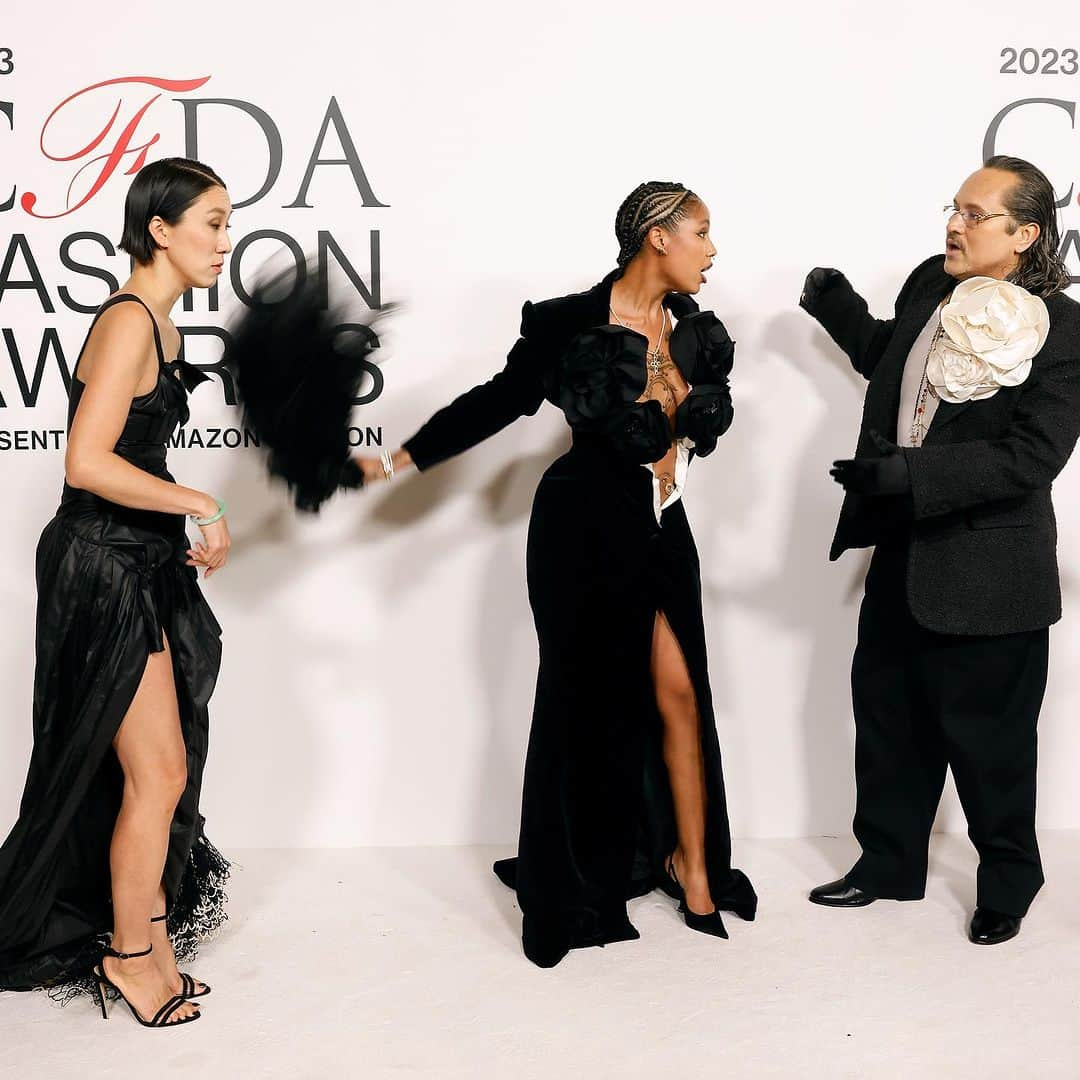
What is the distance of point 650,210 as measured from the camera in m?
3.02

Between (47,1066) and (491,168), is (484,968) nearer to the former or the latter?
(47,1066)

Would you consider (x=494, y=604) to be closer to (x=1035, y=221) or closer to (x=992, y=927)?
(x=992, y=927)

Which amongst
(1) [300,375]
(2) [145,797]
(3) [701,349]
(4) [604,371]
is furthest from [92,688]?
(3) [701,349]

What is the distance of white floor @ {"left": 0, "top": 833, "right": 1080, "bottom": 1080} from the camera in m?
2.72

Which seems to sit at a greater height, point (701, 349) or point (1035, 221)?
point (1035, 221)

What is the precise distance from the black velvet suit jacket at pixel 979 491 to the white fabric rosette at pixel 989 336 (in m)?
0.07

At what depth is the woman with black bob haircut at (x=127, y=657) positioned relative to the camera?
103 inches

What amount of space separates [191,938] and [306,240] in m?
1.82

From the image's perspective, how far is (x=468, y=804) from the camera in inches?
155

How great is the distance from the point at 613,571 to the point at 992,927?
127cm

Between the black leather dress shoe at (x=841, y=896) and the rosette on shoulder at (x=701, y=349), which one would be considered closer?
the rosette on shoulder at (x=701, y=349)

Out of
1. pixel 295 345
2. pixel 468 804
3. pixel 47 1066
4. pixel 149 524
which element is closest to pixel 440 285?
pixel 295 345

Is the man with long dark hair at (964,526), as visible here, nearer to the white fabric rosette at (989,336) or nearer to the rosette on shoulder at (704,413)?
the white fabric rosette at (989,336)

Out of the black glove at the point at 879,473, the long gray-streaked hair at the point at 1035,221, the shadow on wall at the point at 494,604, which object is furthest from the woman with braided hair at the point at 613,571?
the long gray-streaked hair at the point at 1035,221
